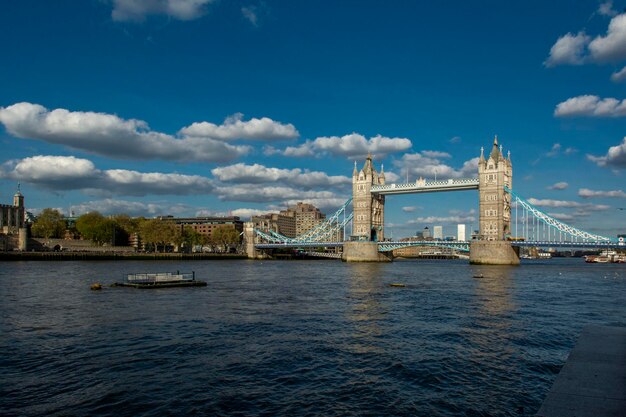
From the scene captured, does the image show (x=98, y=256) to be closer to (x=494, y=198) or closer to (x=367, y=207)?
(x=367, y=207)

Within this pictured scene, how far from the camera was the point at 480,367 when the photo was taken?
18094 millimetres

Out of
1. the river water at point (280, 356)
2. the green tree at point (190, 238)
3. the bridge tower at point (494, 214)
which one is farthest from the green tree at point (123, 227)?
→ the river water at point (280, 356)

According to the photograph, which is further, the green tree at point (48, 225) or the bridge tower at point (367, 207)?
the green tree at point (48, 225)

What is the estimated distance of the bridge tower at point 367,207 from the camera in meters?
132

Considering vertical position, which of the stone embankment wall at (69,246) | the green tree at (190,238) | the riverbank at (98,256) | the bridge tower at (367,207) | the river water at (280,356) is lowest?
the riverbank at (98,256)

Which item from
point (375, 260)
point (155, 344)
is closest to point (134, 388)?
point (155, 344)

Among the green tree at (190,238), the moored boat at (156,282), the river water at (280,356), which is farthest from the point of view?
the green tree at (190,238)

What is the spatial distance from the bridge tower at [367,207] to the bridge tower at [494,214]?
27.3 meters

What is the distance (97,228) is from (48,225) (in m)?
16.6

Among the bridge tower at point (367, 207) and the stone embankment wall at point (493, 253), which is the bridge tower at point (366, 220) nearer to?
the bridge tower at point (367, 207)

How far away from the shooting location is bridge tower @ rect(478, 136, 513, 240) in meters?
112

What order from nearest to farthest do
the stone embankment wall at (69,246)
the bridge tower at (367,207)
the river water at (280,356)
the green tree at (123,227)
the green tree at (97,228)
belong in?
1. the river water at (280,356)
2. the bridge tower at (367,207)
3. the stone embankment wall at (69,246)
4. the green tree at (97,228)
5. the green tree at (123,227)

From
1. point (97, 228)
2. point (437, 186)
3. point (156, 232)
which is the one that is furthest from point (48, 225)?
point (437, 186)

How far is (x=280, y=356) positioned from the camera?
19.4 metres
